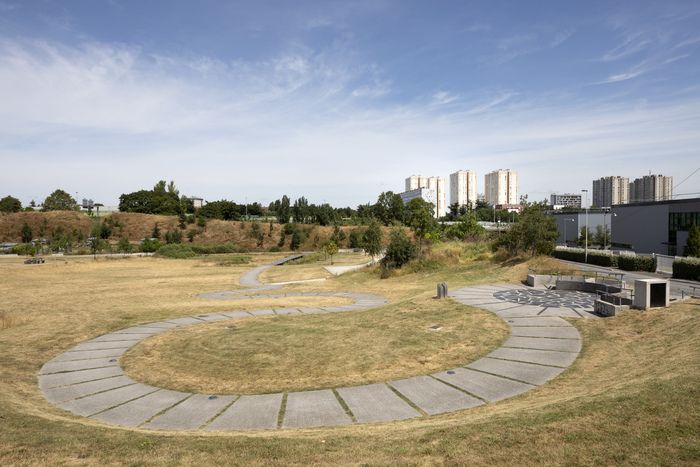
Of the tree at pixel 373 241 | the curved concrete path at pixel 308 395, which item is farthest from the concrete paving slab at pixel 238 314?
the tree at pixel 373 241

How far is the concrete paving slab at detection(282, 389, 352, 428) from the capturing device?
28.7ft

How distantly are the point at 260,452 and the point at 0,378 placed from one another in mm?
Answer: 10026

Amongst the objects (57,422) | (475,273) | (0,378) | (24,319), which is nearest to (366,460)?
(57,422)

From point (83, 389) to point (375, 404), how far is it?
7.96 m

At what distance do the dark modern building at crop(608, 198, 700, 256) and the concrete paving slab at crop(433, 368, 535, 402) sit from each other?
48800 millimetres

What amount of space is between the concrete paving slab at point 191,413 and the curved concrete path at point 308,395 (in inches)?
0.9

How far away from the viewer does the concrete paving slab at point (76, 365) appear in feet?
42.4

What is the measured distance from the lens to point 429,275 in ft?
108

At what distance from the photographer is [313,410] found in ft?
31.0

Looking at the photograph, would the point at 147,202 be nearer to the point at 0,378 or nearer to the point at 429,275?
the point at 429,275

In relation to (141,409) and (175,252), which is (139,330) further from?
(175,252)

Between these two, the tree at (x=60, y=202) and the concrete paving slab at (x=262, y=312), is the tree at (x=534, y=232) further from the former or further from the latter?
the tree at (x=60, y=202)

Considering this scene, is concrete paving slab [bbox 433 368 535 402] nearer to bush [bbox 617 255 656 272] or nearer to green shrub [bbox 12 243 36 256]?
bush [bbox 617 255 656 272]

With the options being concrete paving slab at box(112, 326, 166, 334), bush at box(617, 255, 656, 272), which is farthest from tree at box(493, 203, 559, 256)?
concrete paving slab at box(112, 326, 166, 334)
